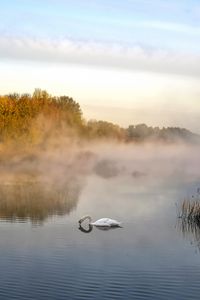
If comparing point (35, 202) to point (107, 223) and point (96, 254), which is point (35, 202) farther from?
point (96, 254)

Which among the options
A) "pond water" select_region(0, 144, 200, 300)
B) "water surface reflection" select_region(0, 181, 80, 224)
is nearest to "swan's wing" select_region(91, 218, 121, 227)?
"pond water" select_region(0, 144, 200, 300)

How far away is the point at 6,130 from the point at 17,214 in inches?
3081

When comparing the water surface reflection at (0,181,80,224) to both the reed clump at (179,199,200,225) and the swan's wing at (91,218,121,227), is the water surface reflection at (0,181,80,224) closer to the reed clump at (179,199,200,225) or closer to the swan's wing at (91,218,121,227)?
the swan's wing at (91,218,121,227)

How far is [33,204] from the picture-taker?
174ft

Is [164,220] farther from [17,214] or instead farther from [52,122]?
[52,122]

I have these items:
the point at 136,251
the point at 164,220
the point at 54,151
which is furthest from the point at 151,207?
the point at 54,151

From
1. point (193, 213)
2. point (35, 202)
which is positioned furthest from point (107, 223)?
point (35, 202)

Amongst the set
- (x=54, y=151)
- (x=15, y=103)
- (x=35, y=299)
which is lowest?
(x=35, y=299)

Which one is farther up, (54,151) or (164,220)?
(54,151)

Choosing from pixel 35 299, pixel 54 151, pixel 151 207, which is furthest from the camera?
pixel 54 151

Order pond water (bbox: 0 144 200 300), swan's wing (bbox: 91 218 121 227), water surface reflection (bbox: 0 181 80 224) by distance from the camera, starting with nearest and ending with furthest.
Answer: pond water (bbox: 0 144 200 300)
swan's wing (bbox: 91 218 121 227)
water surface reflection (bbox: 0 181 80 224)

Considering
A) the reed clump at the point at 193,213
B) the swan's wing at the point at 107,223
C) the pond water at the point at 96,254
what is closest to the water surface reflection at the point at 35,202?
the pond water at the point at 96,254

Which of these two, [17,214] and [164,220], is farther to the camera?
[17,214]

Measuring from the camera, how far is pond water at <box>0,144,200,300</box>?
25047 mm
